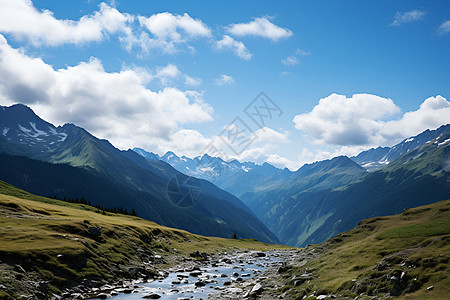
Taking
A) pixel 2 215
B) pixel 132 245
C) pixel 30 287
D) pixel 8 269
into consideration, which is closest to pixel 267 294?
pixel 30 287

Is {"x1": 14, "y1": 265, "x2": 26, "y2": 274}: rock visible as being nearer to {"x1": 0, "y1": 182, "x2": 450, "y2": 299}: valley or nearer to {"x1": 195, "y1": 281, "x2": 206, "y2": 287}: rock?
{"x1": 0, "y1": 182, "x2": 450, "y2": 299}: valley

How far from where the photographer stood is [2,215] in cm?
5584

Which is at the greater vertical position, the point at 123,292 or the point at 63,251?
the point at 63,251

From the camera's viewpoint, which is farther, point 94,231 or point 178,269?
point 178,269

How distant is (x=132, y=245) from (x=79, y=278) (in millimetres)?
27318

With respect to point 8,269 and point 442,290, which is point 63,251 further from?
point 442,290

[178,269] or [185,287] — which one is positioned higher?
[185,287]

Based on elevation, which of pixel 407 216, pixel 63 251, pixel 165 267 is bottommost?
pixel 165 267

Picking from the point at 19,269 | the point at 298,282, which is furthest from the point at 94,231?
the point at 298,282

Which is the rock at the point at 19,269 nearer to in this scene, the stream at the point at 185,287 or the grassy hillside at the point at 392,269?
the stream at the point at 185,287

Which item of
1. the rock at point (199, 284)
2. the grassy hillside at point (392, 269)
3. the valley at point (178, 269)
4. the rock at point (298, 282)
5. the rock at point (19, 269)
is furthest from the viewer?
the rock at point (199, 284)

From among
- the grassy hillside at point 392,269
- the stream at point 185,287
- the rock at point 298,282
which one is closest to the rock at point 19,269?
the stream at point 185,287

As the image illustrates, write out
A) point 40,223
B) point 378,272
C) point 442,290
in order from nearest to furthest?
point 442,290 < point 378,272 < point 40,223

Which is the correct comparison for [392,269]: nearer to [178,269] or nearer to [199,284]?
[199,284]
